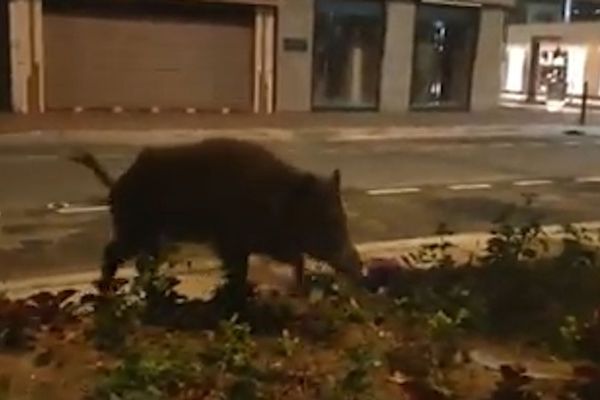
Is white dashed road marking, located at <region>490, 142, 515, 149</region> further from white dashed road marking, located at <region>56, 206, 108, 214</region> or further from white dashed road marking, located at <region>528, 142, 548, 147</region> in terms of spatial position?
white dashed road marking, located at <region>56, 206, 108, 214</region>

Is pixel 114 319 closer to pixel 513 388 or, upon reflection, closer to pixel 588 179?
pixel 513 388

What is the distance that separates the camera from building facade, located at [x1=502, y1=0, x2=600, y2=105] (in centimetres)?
4003

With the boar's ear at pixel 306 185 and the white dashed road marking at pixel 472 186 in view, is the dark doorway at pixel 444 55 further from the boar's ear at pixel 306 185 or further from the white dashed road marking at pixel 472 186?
the boar's ear at pixel 306 185

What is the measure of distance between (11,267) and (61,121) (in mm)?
13206

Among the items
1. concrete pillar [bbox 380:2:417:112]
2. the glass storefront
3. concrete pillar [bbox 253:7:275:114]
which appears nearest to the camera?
concrete pillar [bbox 253:7:275:114]

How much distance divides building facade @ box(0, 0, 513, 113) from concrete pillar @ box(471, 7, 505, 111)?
0.13ft

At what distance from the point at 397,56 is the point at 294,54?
11.4 ft

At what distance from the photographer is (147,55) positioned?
24625 mm

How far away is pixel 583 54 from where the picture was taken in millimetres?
40406

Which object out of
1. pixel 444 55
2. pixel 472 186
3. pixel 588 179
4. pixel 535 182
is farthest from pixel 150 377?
pixel 444 55

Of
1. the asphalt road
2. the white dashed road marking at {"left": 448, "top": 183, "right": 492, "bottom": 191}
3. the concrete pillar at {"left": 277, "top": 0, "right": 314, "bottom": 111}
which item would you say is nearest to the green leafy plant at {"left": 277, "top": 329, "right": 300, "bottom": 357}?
the asphalt road

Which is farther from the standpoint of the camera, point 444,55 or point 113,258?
point 444,55

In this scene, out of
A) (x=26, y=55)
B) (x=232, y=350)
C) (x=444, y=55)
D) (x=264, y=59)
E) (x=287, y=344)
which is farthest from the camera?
(x=444, y=55)

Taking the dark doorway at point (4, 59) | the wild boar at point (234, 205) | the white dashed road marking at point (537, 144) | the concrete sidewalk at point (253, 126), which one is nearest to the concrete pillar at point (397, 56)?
the concrete sidewalk at point (253, 126)
